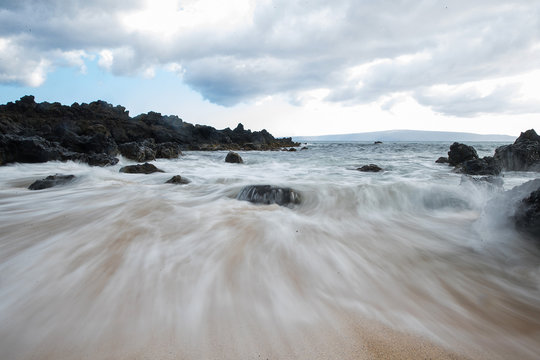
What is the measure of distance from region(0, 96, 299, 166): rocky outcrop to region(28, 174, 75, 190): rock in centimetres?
464

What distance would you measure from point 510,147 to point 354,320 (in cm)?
1357

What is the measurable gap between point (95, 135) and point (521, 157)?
65.1ft

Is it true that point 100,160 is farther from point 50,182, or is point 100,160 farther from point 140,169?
point 50,182

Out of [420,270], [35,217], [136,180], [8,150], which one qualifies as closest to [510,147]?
[420,270]

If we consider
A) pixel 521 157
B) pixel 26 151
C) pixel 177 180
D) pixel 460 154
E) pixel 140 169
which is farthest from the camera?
pixel 460 154

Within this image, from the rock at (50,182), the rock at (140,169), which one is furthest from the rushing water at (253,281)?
the rock at (140,169)

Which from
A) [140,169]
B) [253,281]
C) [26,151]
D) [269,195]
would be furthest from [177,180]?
[26,151]

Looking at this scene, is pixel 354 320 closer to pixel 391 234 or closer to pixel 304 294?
pixel 304 294

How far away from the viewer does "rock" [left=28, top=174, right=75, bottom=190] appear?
5969mm

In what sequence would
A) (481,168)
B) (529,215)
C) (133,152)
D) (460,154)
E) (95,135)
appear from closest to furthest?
(529,215) → (481,168) → (460,154) → (133,152) → (95,135)

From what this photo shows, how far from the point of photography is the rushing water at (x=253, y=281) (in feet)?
5.08

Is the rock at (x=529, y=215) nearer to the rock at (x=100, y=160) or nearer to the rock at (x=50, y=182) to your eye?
the rock at (x=50, y=182)

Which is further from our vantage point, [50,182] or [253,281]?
[50,182]

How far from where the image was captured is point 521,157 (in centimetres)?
1077
